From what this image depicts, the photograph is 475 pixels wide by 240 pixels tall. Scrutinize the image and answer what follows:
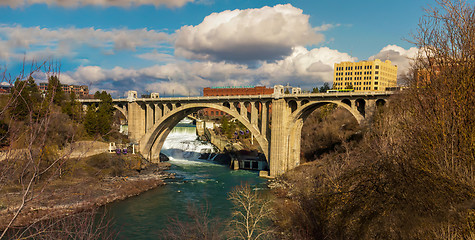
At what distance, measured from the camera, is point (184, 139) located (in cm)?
6600

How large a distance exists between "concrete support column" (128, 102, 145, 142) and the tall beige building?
60257mm

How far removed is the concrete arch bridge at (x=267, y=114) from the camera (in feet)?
109

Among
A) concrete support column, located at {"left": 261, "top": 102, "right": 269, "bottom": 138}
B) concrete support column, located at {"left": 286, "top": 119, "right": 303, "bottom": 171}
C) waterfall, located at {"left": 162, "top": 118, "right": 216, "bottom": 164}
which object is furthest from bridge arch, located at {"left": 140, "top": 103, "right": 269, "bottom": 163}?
concrete support column, located at {"left": 286, "top": 119, "right": 303, "bottom": 171}

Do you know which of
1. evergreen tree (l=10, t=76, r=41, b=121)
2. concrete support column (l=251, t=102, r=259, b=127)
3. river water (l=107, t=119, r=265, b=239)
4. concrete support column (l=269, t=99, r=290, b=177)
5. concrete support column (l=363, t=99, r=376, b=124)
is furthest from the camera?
concrete support column (l=251, t=102, r=259, b=127)

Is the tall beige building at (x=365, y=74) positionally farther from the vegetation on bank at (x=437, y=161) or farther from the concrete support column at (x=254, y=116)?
the vegetation on bank at (x=437, y=161)

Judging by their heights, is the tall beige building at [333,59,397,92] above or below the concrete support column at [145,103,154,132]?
above

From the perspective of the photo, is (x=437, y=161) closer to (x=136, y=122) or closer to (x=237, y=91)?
(x=136, y=122)

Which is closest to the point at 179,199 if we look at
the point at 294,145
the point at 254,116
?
the point at 254,116

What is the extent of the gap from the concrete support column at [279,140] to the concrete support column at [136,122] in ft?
71.9

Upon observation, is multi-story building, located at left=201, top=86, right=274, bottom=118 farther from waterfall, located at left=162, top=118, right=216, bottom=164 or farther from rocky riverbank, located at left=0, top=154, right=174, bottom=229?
rocky riverbank, located at left=0, top=154, right=174, bottom=229

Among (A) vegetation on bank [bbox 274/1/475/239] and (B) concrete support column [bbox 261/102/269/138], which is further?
(B) concrete support column [bbox 261/102/269/138]

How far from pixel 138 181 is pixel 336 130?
26961 millimetres

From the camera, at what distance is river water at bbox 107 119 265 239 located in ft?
73.0

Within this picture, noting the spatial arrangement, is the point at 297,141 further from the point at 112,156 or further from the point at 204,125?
the point at 204,125
